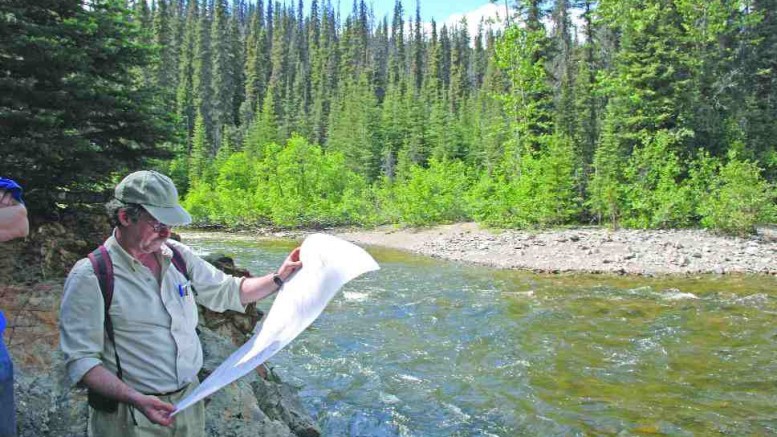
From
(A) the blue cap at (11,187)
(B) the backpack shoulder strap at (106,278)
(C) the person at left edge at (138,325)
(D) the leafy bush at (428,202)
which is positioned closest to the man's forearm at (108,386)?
(C) the person at left edge at (138,325)

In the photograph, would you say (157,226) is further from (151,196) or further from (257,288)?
(257,288)

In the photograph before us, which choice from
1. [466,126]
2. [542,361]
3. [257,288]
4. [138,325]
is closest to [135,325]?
[138,325]

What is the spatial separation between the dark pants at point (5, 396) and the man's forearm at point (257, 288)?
1123 mm

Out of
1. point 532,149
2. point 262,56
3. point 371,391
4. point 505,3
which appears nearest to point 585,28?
point 505,3

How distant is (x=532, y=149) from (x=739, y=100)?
1301cm

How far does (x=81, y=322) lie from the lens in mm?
2482

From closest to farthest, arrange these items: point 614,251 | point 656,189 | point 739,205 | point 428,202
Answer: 1. point 614,251
2. point 739,205
3. point 656,189
4. point 428,202

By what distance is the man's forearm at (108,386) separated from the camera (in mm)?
2457

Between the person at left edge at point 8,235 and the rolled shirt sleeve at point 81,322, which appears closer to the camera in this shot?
the rolled shirt sleeve at point 81,322

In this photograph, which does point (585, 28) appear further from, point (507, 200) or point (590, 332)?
point (590, 332)

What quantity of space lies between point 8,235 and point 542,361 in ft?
27.1

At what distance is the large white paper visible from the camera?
2568mm

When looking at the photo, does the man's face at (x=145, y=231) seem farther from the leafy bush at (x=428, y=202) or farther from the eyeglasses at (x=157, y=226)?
the leafy bush at (x=428, y=202)

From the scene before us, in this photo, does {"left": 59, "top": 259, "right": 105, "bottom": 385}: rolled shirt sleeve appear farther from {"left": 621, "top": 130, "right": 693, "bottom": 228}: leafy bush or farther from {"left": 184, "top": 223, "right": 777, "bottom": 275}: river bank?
{"left": 621, "top": 130, "right": 693, "bottom": 228}: leafy bush
